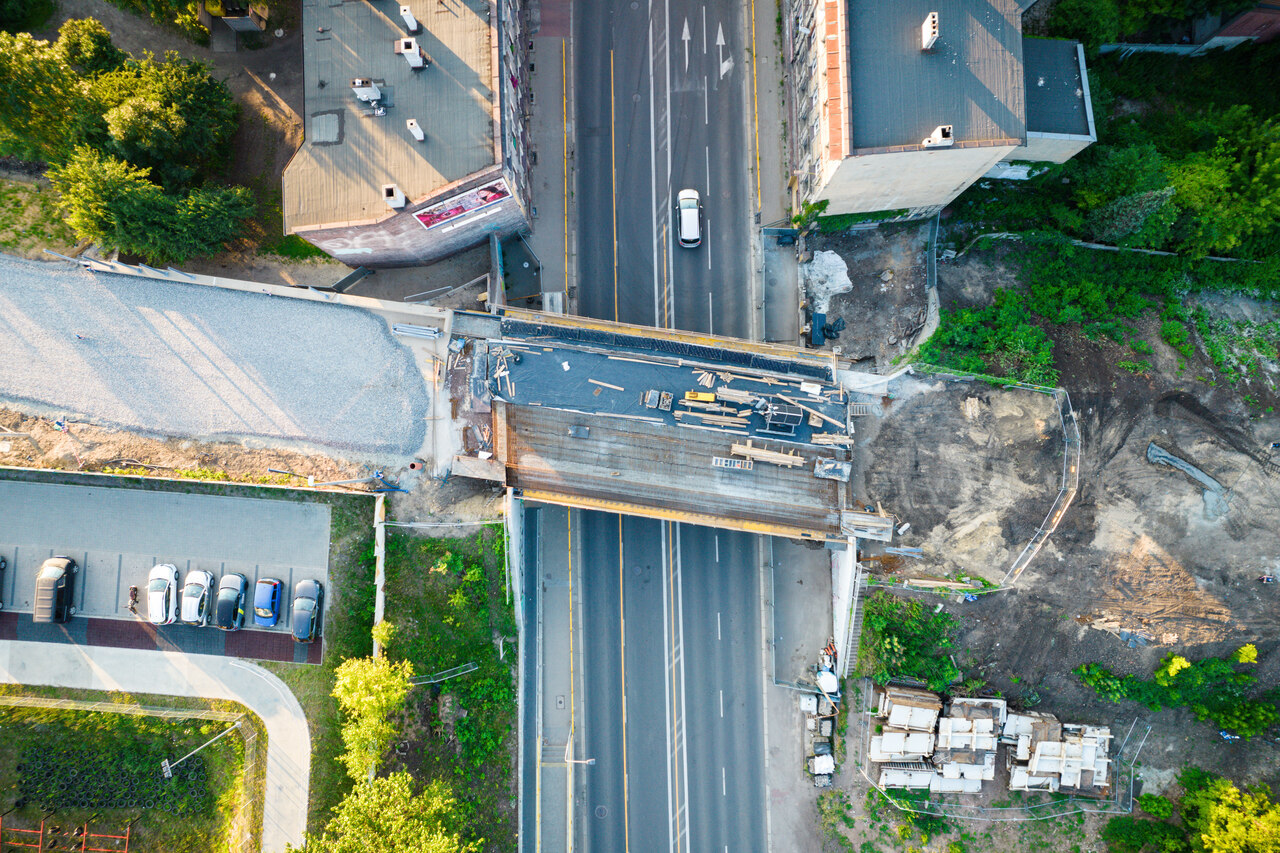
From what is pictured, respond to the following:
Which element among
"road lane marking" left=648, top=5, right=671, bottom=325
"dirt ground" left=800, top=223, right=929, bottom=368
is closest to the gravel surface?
"road lane marking" left=648, top=5, right=671, bottom=325

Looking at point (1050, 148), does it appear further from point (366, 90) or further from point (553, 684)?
point (553, 684)

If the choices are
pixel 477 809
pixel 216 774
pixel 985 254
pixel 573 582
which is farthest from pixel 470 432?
pixel 985 254

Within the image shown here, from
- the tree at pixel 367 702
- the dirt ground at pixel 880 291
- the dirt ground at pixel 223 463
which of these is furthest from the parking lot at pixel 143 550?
the dirt ground at pixel 880 291

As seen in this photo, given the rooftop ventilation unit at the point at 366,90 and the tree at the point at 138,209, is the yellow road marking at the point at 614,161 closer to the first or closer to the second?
the rooftop ventilation unit at the point at 366,90

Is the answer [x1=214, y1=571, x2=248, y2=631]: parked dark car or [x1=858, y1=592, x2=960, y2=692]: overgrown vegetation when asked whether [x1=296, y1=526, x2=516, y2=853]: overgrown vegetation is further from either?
[x1=858, y1=592, x2=960, y2=692]: overgrown vegetation

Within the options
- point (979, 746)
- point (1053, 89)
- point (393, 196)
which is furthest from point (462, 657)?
point (1053, 89)
